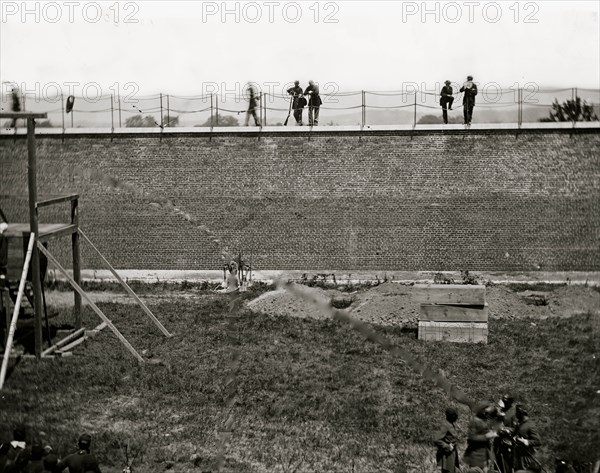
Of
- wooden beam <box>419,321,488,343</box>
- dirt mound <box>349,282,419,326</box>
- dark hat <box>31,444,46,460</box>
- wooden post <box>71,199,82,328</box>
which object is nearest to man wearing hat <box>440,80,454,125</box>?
dirt mound <box>349,282,419,326</box>

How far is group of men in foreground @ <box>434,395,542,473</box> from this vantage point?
24.4 feet

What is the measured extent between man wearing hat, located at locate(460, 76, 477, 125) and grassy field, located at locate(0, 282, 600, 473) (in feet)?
20.6

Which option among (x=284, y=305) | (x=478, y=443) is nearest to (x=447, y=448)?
(x=478, y=443)

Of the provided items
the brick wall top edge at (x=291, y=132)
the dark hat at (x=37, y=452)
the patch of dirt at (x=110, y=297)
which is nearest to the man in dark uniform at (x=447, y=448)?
the dark hat at (x=37, y=452)

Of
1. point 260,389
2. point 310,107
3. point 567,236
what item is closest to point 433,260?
point 567,236

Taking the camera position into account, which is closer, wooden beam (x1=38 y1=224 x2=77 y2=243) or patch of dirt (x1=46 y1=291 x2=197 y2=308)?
wooden beam (x1=38 y1=224 x2=77 y2=243)

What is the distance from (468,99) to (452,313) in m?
7.27

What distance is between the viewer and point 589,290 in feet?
59.6

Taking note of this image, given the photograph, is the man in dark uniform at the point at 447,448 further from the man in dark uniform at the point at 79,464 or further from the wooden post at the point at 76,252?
the wooden post at the point at 76,252

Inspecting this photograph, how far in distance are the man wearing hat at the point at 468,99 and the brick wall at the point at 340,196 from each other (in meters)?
0.55

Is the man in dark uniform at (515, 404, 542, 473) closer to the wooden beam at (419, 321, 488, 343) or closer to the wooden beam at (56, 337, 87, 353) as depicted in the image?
the wooden beam at (419, 321, 488, 343)

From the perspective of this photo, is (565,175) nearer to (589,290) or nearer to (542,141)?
(542,141)

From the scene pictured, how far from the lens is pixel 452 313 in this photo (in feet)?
48.0

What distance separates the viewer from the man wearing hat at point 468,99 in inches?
781
